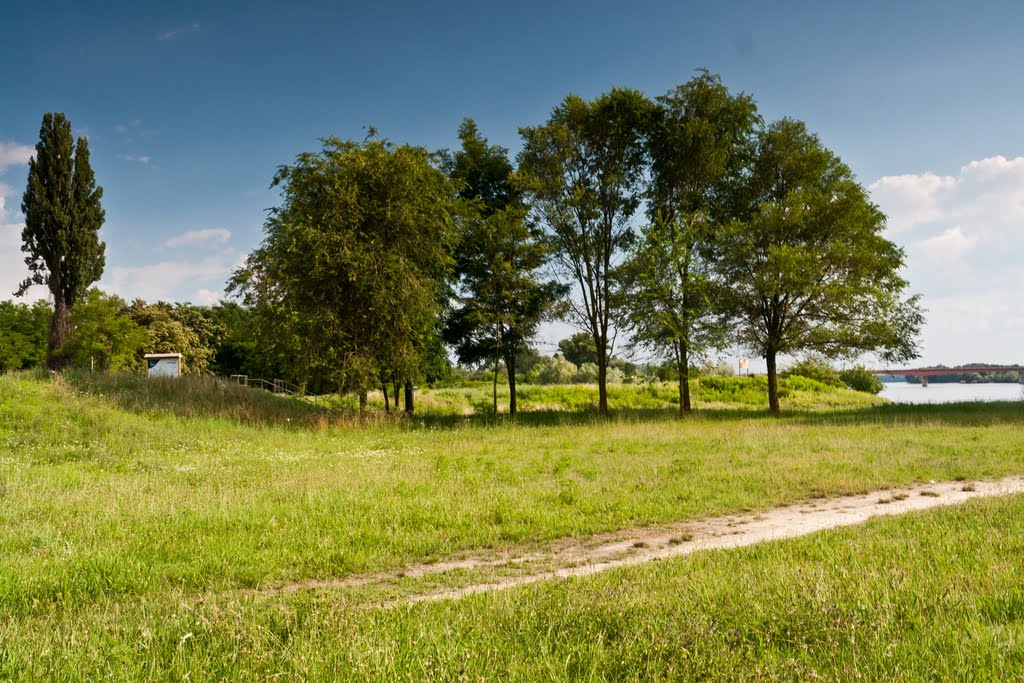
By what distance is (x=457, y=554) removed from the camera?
8.00m

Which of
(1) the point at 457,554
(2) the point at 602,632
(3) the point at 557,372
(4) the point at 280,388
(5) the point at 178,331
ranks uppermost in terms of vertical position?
(5) the point at 178,331

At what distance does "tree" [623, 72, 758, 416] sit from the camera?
95.9 feet

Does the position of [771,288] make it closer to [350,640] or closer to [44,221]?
[350,640]

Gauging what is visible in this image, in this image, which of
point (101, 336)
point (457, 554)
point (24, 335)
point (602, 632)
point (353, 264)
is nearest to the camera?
point (602, 632)

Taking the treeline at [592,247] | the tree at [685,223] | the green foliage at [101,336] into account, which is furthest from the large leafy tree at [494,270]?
the green foliage at [101,336]

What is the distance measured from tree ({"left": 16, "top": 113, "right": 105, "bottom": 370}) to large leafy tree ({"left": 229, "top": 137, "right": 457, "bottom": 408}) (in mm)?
19703

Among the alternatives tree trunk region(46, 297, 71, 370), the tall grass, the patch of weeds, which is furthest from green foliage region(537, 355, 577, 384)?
the tall grass

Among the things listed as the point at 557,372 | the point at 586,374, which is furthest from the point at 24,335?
the point at 586,374

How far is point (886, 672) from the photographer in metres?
3.40

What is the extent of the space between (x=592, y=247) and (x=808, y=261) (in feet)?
34.0

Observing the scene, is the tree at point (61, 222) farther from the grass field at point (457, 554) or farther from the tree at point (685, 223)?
the tree at point (685, 223)

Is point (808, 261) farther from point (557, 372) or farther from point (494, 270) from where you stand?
point (557, 372)

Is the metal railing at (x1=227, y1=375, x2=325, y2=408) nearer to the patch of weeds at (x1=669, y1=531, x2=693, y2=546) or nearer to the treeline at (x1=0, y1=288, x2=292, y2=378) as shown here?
the treeline at (x1=0, y1=288, x2=292, y2=378)

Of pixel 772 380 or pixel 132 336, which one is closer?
pixel 772 380
